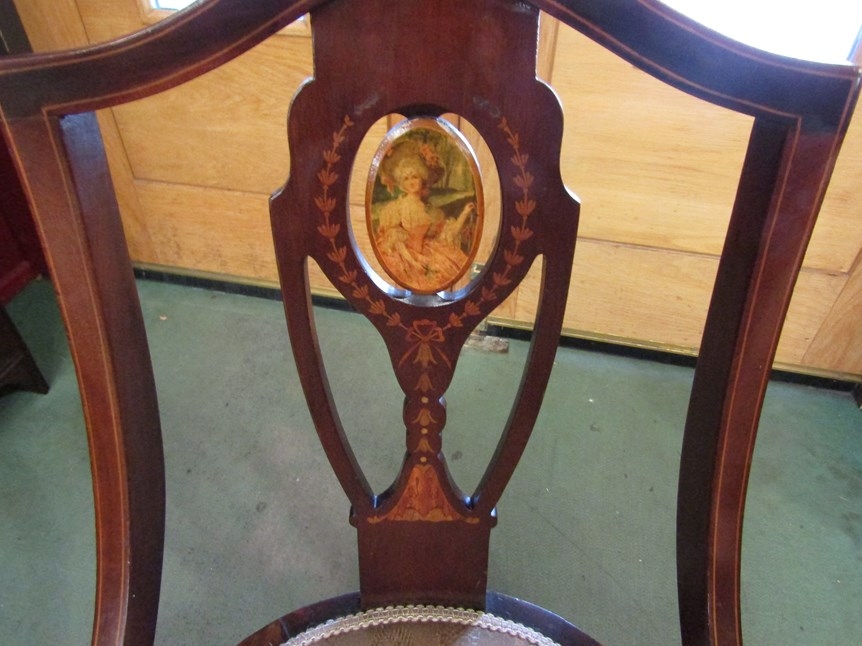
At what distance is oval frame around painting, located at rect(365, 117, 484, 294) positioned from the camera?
15.3 inches

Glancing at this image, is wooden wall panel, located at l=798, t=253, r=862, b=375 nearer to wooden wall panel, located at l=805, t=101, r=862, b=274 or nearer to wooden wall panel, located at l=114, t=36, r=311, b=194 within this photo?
wooden wall panel, located at l=805, t=101, r=862, b=274

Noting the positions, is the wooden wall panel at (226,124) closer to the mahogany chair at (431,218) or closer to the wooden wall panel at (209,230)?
the wooden wall panel at (209,230)

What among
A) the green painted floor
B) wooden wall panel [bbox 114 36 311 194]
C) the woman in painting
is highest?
the woman in painting

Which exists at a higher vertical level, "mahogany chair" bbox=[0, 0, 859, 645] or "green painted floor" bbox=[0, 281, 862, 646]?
"mahogany chair" bbox=[0, 0, 859, 645]

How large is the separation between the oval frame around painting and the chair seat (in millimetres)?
346

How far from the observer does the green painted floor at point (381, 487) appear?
1.08 metres

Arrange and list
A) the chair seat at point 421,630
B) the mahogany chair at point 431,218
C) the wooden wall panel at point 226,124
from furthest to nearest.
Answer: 1. the wooden wall panel at point 226,124
2. the chair seat at point 421,630
3. the mahogany chair at point 431,218

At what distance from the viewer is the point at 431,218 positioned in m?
0.41

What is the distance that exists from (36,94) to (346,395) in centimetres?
116

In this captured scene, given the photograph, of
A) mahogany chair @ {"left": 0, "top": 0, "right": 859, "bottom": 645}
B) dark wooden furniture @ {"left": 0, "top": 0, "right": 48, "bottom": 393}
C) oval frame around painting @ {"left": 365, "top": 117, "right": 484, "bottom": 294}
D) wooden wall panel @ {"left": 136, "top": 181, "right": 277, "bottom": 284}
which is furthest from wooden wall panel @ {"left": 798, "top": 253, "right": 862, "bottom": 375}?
dark wooden furniture @ {"left": 0, "top": 0, "right": 48, "bottom": 393}

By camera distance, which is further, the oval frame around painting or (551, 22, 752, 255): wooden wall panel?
(551, 22, 752, 255): wooden wall panel

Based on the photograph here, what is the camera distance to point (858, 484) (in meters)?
1.29

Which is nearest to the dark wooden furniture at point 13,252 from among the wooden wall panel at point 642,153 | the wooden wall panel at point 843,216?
the wooden wall panel at point 642,153

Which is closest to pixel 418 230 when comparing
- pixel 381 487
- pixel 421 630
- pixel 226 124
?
pixel 421 630
